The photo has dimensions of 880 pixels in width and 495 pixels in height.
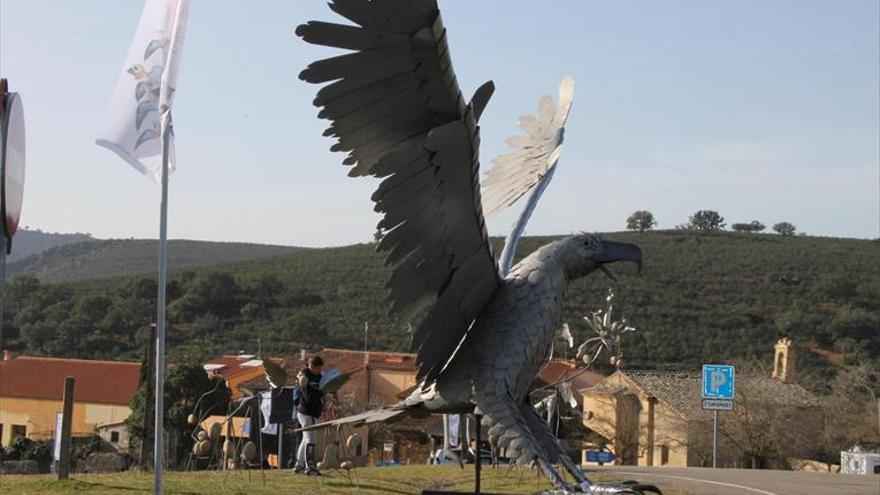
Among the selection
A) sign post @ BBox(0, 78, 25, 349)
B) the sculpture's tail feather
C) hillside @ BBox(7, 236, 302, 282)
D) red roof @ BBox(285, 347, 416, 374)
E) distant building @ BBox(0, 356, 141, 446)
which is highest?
hillside @ BBox(7, 236, 302, 282)

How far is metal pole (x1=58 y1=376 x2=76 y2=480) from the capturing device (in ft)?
38.7

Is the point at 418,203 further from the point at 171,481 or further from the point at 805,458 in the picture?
the point at 805,458

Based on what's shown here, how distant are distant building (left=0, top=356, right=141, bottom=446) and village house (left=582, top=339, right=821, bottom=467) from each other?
16.0 metres

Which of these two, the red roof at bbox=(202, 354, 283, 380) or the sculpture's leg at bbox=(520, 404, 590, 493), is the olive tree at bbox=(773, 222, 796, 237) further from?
the sculpture's leg at bbox=(520, 404, 590, 493)

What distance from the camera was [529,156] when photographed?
11242mm

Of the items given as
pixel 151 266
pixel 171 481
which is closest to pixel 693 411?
pixel 171 481

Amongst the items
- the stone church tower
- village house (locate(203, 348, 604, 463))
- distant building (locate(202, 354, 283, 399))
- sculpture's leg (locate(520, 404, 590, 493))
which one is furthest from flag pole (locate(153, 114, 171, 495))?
the stone church tower

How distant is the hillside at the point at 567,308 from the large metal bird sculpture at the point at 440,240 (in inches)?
1248

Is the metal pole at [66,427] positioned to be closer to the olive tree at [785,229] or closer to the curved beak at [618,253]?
the curved beak at [618,253]

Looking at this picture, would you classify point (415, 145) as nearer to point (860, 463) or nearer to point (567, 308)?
point (860, 463)

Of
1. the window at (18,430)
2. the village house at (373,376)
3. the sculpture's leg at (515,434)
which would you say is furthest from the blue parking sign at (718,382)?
the window at (18,430)

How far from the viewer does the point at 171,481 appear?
1234cm

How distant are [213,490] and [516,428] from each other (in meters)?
4.32

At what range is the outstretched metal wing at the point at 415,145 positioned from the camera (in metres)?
7.69
